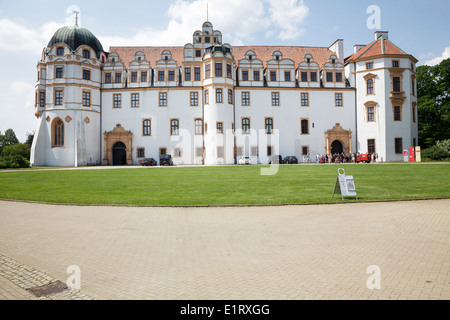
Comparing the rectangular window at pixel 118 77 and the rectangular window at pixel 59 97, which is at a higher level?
the rectangular window at pixel 118 77

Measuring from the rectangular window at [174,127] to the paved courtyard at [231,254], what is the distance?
A: 38775 mm

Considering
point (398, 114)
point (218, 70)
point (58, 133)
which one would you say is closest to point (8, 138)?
point (58, 133)

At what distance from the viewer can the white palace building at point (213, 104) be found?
45656 millimetres

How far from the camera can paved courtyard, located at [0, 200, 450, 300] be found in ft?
14.0

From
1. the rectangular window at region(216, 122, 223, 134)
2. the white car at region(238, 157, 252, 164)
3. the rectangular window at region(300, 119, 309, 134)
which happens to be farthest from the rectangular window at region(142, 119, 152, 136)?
the rectangular window at region(300, 119, 309, 134)

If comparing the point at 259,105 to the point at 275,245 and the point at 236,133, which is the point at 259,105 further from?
the point at 275,245

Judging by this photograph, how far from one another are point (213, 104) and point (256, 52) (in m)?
15.9

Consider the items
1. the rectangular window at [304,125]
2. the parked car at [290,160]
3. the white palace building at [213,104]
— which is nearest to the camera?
the white palace building at [213,104]

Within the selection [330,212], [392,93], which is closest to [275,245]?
[330,212]

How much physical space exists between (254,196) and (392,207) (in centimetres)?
526

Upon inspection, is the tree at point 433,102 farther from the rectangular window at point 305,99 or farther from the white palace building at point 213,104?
the rectangular window at point 305,99

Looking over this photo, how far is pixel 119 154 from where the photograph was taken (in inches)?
1934

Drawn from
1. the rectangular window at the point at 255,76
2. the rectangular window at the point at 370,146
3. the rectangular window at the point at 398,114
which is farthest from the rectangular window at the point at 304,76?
the rectangular window at the point at 398,114

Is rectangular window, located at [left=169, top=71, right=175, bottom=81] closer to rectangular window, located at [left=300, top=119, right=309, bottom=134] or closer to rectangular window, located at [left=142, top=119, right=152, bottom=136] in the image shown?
rectangular window, located at [left=142, top=119, right=152, bottom=136]
